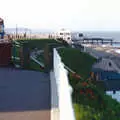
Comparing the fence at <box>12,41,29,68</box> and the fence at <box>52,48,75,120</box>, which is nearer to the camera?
the fence at <box>52,48,75,120</box>

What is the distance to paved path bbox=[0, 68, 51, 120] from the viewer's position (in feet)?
22.6

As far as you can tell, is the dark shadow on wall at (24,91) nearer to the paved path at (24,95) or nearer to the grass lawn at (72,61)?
the paved path at (24,95)

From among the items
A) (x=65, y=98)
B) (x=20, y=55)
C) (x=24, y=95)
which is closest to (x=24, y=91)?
(x=24, y=95)

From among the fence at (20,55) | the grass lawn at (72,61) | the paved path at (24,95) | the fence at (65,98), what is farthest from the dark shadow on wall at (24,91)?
the grass lawn at (72,61)

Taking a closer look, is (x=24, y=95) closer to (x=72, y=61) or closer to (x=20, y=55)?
(x=20, y=55)

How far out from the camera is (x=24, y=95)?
871 centimetres

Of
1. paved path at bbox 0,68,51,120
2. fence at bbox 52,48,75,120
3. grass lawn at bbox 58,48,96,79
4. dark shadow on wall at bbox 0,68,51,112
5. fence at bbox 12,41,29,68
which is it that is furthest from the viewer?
grass lawn at bbox 58,48,96,79

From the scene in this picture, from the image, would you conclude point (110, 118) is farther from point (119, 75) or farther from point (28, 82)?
point (119, 75)

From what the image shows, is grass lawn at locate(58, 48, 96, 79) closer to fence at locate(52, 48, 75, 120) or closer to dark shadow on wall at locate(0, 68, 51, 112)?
dark shadow on wall at locate(0, 68, 51, 112)

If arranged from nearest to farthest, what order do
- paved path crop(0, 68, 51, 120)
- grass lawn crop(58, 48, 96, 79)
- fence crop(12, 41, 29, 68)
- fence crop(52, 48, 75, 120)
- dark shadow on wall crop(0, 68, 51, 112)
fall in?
1. fence crop(52, 48, 75, 120)
2. paved path crop(0, 68, 51, 120)
3. dark shadow on wall crop(0, 68, 51, 112)
4. fence crop(12, 41, 29, 68)
5. grass lawn crop(58, 48, 96, 79)

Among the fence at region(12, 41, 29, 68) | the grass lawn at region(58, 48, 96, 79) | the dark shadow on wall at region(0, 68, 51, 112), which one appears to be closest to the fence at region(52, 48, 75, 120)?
the dark shadow on wall at region(0, 68, 51, 112)

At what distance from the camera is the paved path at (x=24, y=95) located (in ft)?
22.6

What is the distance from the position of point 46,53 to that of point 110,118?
13.5 ft

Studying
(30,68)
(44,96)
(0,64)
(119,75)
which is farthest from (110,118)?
(119,75)
